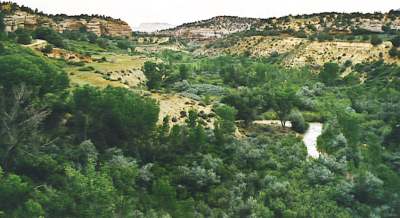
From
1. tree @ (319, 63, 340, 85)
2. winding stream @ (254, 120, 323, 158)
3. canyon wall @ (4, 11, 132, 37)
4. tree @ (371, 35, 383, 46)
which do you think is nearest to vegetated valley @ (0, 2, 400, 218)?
winding stream @ (254, 120, 323, 158)

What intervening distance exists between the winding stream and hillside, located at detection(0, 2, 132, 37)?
5816cm

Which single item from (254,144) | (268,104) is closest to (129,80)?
(268,104)

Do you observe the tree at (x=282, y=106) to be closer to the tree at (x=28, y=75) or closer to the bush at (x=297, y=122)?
the bush at (x=297, y=122)

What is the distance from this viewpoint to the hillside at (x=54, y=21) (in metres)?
116

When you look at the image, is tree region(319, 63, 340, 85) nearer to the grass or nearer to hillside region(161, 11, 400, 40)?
hillside region(161, 11, 400, 40)

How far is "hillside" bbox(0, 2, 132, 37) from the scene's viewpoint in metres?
116

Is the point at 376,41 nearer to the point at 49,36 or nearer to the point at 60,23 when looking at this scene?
the point at 49,36

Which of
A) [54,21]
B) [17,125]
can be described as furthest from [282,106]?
[54,21]

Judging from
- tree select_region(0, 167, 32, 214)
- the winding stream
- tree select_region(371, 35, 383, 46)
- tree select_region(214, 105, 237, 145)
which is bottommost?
the winding stream

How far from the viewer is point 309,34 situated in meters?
140

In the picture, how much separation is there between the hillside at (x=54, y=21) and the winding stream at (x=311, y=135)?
5816cm

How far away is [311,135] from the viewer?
5991 centimetres

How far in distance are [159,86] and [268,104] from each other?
56.5 ft

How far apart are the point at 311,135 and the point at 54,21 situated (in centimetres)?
11409
